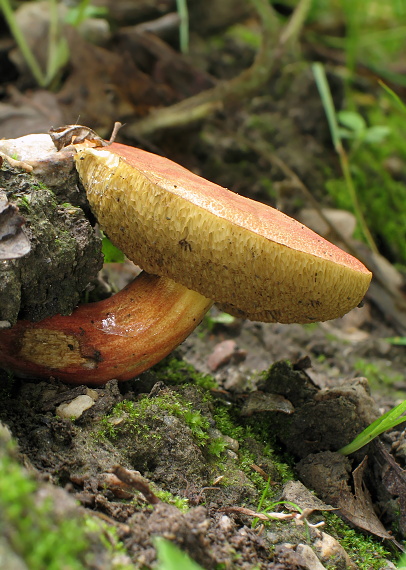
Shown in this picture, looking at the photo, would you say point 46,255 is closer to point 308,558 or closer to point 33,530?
point 33,530

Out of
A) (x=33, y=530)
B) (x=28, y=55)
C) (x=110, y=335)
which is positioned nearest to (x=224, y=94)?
(x=28, y=55)

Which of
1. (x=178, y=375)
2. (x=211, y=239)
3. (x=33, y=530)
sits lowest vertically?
(x=178, y=375)

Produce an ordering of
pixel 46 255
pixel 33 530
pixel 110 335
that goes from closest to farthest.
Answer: pixel 33 530
pixel 46 255
pixel 110 335

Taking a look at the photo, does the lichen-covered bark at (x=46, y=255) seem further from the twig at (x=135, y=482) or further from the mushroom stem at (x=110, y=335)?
the twig at (x=135, y=482)

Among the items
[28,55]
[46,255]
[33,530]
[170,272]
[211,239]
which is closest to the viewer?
[33,530]

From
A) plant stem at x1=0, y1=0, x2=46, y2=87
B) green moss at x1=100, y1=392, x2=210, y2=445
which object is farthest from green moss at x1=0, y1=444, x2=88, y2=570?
plant stem at x1=0, y1=0, x2=46, y2=87

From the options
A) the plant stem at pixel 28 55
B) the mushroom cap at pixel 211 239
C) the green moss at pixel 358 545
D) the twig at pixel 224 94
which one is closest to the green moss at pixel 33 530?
the mushroom cap at pixel 211 239

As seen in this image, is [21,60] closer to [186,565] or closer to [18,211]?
[18,211]

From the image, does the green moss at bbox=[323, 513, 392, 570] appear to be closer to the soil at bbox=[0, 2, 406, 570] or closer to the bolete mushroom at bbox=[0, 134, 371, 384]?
the soil at bbox=[0, 2, 406, 570]
